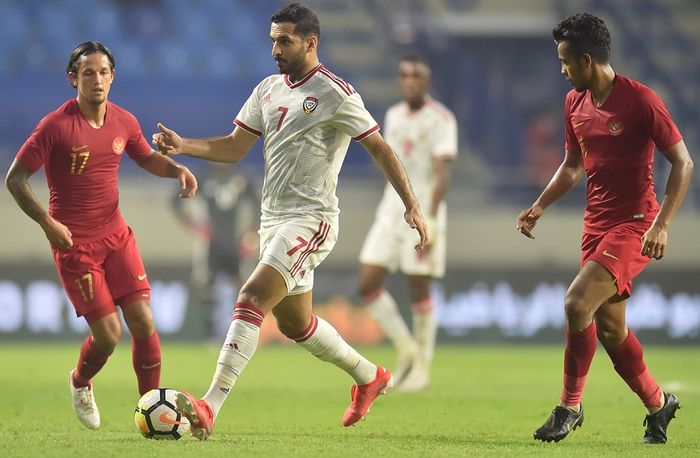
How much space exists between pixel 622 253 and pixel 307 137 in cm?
172

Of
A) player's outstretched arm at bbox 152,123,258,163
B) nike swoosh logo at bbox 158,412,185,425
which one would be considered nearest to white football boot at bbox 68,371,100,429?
nike swoosh logo at bbox 158,412,185,425

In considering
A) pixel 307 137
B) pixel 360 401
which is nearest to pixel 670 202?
pixel 307 137

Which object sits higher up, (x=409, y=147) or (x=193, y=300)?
(x=409, y=147)

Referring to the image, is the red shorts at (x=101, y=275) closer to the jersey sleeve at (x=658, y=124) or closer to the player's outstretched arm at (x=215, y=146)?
the player's outstretched arm at (x=215, y=146)

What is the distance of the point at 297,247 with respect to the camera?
252 inches

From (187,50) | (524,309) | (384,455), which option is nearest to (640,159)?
(384,455)

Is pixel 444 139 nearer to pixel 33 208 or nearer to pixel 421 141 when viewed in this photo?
pixel 421 141

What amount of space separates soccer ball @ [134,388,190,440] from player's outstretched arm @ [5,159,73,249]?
39.7 inches

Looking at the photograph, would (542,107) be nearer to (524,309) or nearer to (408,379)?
(524,309)

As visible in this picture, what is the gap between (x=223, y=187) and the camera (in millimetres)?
14508

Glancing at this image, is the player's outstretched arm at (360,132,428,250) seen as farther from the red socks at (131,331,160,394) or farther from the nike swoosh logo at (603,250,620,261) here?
the red socks at (131,331,160,394)

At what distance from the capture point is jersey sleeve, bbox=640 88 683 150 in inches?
247

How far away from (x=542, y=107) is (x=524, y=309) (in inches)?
212

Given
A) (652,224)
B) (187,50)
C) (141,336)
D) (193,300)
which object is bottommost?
(193,300)
